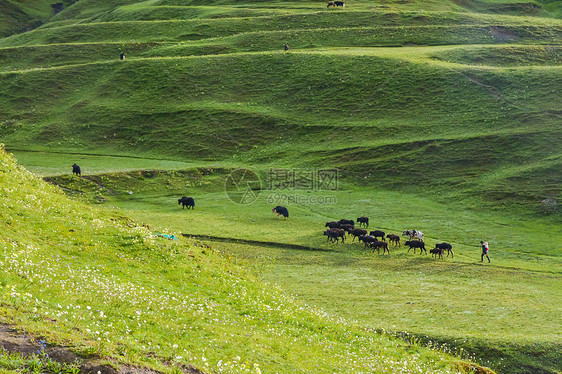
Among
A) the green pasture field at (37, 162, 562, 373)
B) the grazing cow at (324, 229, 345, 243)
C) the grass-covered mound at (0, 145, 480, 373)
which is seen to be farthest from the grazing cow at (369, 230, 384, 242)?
the grass-covered mound at (0, 145, 480, 373)

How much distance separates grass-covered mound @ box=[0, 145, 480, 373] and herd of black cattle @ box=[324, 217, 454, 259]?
11458 millimetres

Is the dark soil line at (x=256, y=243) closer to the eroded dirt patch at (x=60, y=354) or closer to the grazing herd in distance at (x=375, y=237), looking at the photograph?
the grazing herd in distance at (x=375, y=237)

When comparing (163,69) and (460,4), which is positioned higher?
(460,4)

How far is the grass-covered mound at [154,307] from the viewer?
1427 centimetres

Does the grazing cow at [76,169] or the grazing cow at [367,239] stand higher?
the grazing cow at [76,169]

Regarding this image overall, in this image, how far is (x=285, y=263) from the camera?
33.6 metres

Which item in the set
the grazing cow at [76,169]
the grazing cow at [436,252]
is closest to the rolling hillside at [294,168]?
the grazing cow at [76,169]

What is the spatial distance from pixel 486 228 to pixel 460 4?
314ft

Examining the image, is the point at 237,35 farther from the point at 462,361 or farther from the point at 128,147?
the point at 462,361

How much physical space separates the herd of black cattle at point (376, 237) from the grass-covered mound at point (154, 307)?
37.6 ft

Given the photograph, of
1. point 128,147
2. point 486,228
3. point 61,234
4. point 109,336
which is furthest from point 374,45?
point 109,336

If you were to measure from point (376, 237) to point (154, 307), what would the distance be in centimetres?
2407

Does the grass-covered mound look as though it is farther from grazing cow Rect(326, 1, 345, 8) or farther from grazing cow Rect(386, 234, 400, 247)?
grazing cow Rect(326, 1, 345, 8)

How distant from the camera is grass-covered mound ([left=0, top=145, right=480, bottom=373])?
14266 mm
